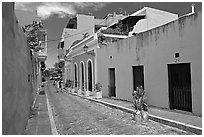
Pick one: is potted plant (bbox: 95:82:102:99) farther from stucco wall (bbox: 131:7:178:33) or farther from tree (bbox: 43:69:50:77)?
tree (bbox: 43:69:50:77)

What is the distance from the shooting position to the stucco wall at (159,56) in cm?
675

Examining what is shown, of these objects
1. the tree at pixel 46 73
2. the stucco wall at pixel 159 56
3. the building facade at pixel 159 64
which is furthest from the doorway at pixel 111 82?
the tree at pixel 46 73

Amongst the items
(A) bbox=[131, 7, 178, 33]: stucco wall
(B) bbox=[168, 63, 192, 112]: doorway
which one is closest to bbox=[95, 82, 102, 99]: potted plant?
(B) bbox=[168, 63, 192, 112]: doorway

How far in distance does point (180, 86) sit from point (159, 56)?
1509 mm

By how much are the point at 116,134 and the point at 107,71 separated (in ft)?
26.1

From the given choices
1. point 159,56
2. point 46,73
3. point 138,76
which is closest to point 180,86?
point 159,56

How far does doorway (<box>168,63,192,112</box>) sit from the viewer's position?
24.0ft

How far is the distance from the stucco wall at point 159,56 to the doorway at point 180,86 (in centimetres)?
21

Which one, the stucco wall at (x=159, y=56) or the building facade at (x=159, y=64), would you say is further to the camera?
the building facade at (x=159, y=64)

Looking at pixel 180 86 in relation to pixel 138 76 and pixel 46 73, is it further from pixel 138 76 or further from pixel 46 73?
pixel 46 73

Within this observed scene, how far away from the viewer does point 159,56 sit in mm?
8406

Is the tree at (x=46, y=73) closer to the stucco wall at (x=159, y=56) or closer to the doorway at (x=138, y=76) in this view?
the stucco wall at (x=159, y=56)

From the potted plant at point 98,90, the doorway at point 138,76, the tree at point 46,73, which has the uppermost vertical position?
the tree at point 46,73

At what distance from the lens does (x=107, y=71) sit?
1320 centimetres
